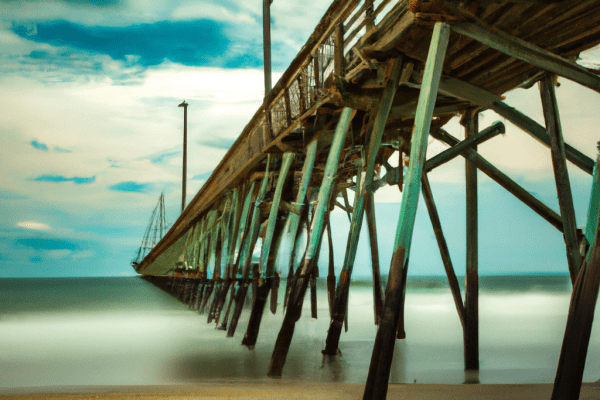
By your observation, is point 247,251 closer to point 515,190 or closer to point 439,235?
point 439,235

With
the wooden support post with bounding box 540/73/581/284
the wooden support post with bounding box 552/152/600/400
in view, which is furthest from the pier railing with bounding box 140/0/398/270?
the wooden support post with bounding box 552/152/600/400

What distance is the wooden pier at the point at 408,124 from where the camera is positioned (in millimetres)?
3057

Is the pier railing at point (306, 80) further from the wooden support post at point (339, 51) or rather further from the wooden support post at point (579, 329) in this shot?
the wooden support post at point (579, 329)

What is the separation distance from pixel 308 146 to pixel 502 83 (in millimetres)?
2229

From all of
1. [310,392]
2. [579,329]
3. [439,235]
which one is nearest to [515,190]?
[439,235]

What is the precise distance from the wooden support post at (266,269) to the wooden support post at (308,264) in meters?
1.06

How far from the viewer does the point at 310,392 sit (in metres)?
3.70

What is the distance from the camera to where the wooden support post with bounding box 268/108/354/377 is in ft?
15.4

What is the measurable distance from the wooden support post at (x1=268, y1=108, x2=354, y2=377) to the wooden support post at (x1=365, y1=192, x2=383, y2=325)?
2.04m

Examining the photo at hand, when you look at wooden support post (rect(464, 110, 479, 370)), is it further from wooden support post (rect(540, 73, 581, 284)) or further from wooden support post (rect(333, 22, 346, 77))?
wooden support post (rect(333, 22, 346, 77))

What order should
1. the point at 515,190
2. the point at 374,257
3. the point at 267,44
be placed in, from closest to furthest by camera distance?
the point at 515,190 → the point at 374,257 → the point at 267,44

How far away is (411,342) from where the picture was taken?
776cm

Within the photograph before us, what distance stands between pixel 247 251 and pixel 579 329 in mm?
6462

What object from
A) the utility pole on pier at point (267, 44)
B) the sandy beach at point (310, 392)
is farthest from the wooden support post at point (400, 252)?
the utility pole on pier at point (267, 44)
